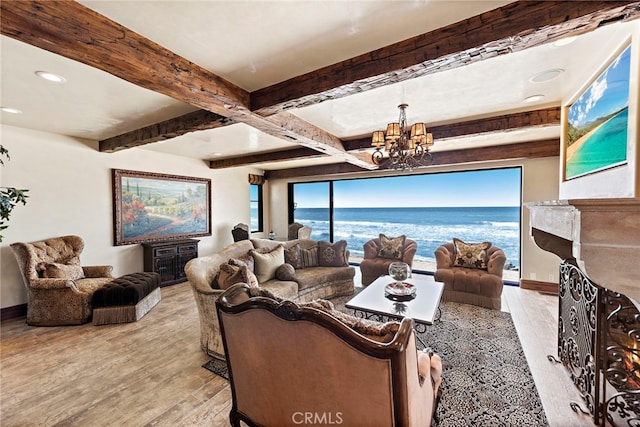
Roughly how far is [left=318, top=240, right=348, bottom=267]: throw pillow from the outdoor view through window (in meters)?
1.92

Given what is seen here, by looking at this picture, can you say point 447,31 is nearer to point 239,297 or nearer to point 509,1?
point 509,1

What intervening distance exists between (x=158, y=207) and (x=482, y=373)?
18.6 ft

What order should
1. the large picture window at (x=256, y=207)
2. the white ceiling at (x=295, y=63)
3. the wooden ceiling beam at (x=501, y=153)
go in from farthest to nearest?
the large picture window at (x=256, y=207) < the wooden ceiling beam at (x=501, y=153) < the white ceiling at (x=295, y=63)

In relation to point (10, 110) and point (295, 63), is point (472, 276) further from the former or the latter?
point (10, 110)

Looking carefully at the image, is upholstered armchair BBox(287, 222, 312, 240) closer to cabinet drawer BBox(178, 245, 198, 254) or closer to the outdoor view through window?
the outdoor view through window

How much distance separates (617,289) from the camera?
3.82ft

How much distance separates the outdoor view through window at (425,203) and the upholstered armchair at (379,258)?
1.28 meters

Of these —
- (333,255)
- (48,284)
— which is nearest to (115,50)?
(48,284)

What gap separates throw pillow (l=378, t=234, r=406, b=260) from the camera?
4664mm

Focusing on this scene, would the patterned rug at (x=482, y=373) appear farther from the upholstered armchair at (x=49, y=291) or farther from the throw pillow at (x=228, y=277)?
the upholstered armchair at (x=49, y=291)

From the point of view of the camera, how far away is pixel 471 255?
4.12m

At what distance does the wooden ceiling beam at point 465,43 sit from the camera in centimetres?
127

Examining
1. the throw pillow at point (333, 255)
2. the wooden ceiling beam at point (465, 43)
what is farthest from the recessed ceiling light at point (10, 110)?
the throw pillow at point (333, 255)

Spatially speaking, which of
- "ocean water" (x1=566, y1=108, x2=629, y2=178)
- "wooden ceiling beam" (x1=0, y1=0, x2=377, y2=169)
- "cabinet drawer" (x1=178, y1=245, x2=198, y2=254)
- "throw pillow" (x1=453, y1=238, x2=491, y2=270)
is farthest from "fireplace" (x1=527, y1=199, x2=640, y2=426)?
"cabinet drawer" (x1=178, y1=245, x2=198, y2=254)
